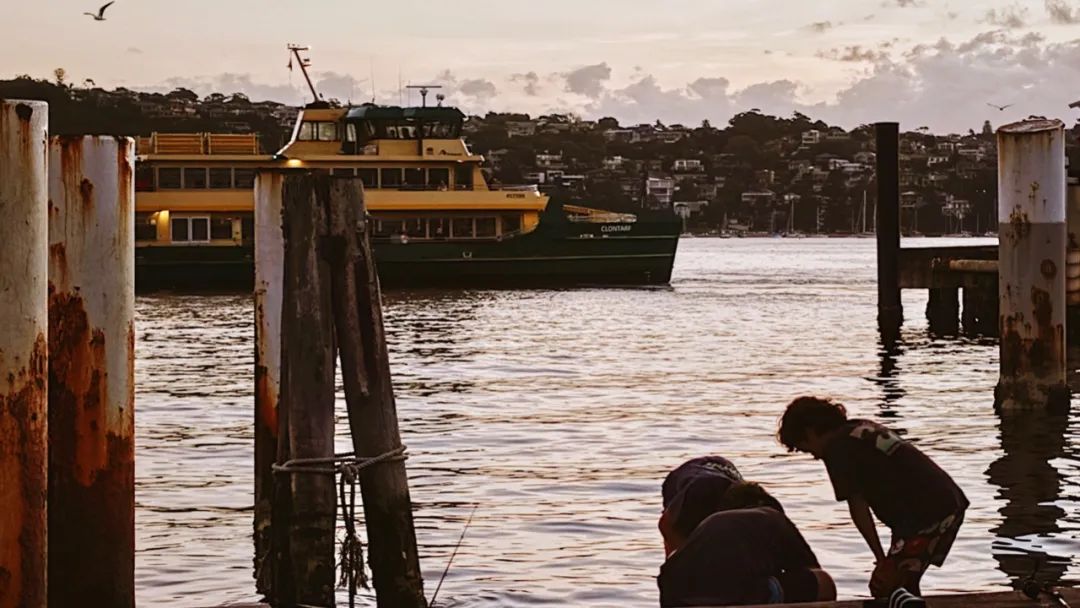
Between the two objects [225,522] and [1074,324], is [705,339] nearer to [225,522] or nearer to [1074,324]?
[1074,324]

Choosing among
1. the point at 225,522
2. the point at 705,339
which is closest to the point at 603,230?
the point at 705,339

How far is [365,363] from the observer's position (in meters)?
6.47

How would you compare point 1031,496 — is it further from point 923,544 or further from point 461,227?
point 461,227

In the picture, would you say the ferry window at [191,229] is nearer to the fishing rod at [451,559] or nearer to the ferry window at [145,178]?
the ferry window at [145,178]

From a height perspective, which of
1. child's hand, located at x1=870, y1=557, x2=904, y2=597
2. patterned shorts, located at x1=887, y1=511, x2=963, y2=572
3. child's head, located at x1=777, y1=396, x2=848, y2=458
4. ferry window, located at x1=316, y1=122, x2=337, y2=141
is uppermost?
ferry window, located at x1=316, y1=122, x2=337, y2=141

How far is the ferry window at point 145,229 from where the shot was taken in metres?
50.4

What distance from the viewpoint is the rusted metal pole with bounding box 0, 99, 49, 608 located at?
5.38 m

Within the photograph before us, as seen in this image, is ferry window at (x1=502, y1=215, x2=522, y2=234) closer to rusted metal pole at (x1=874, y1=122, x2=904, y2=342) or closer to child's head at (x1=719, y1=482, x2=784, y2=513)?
rusted metal pole at (x1=874, y1=122, x2=904, y2=342)

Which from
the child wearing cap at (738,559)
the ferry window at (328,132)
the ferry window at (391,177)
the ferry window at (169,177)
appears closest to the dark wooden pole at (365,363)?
the child wearing cap at (738,559)

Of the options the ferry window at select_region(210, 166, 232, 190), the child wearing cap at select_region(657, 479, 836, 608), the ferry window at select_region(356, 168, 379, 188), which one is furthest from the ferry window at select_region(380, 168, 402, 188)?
the child wearing cap at select_region(657, 479, 836, 608)

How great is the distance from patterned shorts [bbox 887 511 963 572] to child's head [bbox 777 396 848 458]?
0.49 m

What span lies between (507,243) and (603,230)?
273cm

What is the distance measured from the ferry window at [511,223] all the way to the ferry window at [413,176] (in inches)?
105

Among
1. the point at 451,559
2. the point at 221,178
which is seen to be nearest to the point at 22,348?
the point at 451,559
